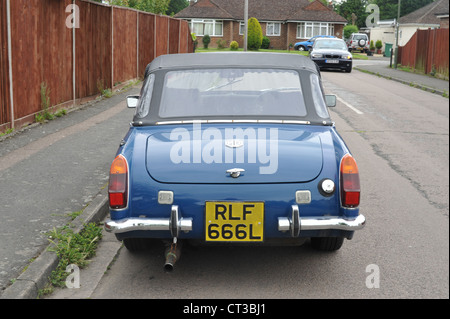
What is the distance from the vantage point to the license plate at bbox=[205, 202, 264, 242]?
396cm

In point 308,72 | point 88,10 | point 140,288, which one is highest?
point 88,10

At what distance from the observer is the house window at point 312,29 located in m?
72.1

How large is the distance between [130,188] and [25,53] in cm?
723

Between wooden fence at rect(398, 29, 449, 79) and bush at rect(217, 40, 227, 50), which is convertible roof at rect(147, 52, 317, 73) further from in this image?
bush at rect(217, 40, 227, 50)

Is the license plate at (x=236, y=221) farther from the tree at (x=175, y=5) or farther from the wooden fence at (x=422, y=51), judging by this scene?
the tree at (x=175, y=5)

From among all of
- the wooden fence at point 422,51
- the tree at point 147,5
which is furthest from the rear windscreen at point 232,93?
the tree at point 147,5

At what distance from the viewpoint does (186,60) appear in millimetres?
5391

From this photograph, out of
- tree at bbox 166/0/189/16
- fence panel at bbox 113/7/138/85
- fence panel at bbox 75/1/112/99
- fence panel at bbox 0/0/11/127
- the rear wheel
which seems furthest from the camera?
tree at bbox 166/0/189/16

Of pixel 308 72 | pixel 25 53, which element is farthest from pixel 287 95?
pixel 25 53

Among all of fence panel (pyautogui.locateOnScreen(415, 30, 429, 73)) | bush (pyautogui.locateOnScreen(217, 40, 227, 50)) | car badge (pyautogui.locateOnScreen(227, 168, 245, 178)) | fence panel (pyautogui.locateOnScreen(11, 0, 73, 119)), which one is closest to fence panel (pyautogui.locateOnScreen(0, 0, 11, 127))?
fence panel (pyautogui.locateOnScreen(11, 0, 73, 119))

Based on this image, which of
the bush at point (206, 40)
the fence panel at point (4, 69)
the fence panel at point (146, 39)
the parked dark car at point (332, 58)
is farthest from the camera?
the bush at point (206, 40)

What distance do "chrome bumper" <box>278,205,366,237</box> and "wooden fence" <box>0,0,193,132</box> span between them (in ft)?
22.5

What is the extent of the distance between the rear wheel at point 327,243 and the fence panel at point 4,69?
6.44 meters
